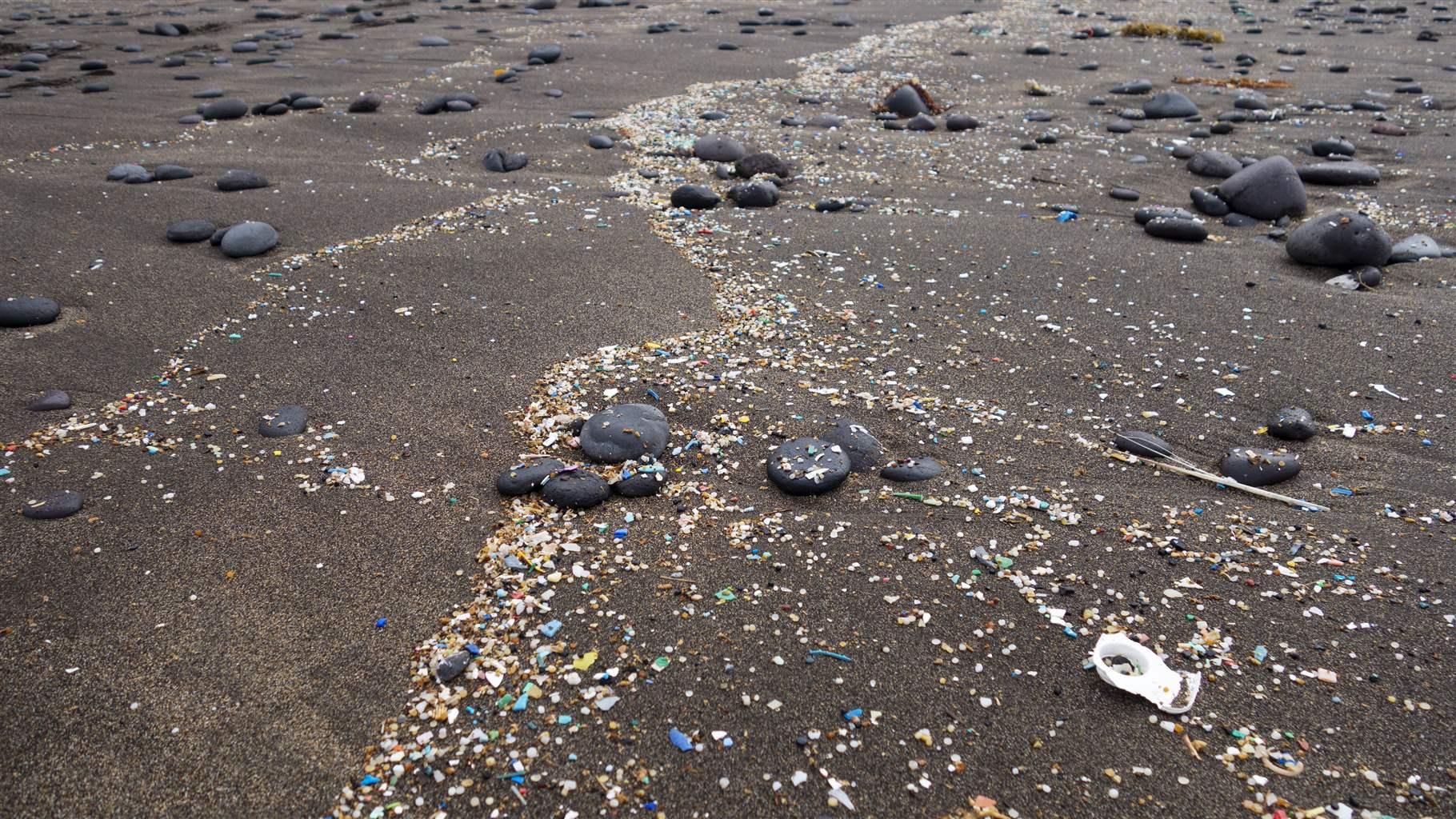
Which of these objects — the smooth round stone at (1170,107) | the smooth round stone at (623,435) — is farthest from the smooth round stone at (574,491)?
the smooth round stone at (1170,107)

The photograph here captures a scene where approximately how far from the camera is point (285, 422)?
315 centimetres

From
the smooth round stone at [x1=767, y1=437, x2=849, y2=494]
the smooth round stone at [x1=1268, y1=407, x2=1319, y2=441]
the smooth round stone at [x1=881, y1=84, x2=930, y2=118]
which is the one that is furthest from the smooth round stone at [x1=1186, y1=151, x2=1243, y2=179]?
the smooth round stone at [x1=767, y1=437, x2=849, y2=494]

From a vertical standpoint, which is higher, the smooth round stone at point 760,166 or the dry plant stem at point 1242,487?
the smooth round stone at point 760,166

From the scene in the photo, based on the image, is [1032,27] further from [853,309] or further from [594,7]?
[853,309]

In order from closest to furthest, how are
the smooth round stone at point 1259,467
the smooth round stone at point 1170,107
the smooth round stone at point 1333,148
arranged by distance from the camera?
1. the smooth round stone at point 1259,467
2. the smooth round stone at point 1333,148
3. the smooth round stone at point 1170,107

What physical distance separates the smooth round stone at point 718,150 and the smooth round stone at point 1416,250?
3532 mm

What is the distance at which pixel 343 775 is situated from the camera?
6.52 ft

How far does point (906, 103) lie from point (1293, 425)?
466cm

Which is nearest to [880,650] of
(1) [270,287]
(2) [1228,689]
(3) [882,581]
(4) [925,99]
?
(3) [882,581]

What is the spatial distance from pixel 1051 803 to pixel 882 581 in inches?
28.4

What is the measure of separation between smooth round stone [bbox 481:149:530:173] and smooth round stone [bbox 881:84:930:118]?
2.94 metres

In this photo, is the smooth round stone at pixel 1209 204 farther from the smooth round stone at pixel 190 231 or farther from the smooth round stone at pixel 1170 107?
the smooth round stone at pixel 190 231

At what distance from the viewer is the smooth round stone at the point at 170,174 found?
5219 millimetres

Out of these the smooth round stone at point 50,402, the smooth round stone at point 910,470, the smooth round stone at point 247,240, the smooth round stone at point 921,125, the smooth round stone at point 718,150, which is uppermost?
the smooth round stone at point 921,125
